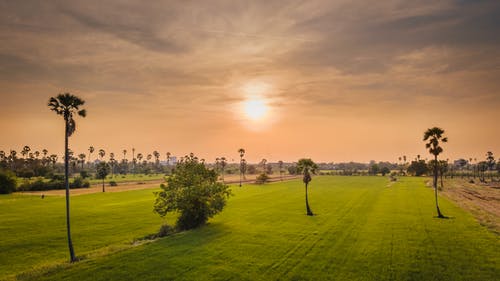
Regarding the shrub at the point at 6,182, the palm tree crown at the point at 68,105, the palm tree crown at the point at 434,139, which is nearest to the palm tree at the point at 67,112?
the palm tree crown at the point at 68,105

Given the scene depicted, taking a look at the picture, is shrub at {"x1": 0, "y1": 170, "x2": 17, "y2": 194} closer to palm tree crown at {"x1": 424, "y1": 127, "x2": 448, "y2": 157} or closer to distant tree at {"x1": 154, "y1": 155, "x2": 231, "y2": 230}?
distant tree at {"x1": 154, "y1": 155, "x2": 231, "y2": 230}

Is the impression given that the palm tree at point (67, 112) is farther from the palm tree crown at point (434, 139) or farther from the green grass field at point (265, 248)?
the palm tree crown at point (434, 139)

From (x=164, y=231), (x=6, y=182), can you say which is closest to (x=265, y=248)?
(x=164, y=231)

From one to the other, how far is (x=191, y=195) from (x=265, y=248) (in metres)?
19.9

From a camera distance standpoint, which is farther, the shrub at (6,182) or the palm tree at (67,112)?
the shrub at (6,182)

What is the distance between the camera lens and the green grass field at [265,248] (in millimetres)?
31766

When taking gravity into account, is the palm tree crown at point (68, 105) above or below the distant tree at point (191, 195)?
above

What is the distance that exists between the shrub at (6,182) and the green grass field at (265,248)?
237 ft

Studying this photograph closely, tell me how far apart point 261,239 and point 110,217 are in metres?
38.2

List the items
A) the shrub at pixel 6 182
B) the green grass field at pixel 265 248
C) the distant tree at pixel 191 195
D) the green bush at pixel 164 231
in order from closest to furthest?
the green grass field at pixel 265 248 < the green bush at pixel 164 231 < the distant tree at pixel 191 195 < the shrub at pixel 6 182

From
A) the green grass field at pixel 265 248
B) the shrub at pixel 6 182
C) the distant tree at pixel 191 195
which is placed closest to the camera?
the green grass field at pixel 265 248

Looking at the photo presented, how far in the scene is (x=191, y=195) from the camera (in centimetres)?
5562

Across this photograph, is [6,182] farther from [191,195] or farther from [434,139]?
[434,139]

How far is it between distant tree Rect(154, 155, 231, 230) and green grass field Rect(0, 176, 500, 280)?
3387 millimetres
